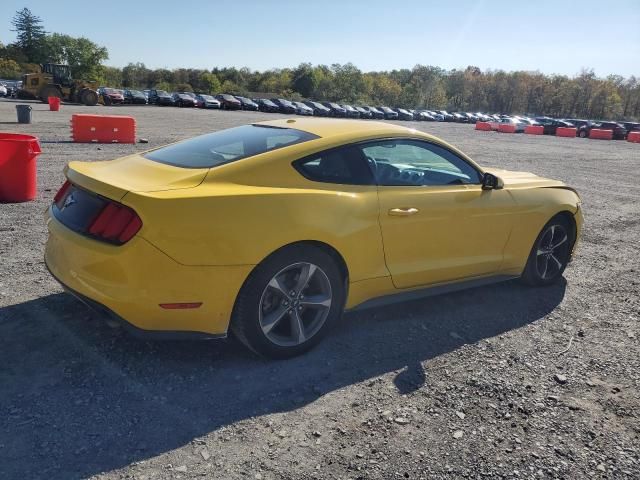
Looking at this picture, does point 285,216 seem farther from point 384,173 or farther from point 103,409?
point 103,409

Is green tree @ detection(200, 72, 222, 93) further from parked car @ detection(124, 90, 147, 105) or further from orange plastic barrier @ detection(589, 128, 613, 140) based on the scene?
orange plastic barrier @ detection(589, 128, 613, 140)

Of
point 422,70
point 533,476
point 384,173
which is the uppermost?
point 422,70

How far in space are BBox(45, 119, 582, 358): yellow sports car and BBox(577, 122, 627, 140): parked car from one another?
44.3 metres

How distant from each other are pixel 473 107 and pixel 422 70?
57.5ft

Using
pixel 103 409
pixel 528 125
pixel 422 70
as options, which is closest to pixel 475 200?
pixel 103 409

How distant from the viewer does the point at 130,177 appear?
3.33 m

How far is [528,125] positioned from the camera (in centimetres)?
4625

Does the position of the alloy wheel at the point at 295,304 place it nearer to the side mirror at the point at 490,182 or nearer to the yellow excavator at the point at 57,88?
the side mirror at the point at 490,182

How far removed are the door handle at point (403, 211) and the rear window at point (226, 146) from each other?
0.77 metres

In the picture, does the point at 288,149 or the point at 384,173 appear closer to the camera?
the point at 288,149

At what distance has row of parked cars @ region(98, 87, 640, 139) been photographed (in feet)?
148

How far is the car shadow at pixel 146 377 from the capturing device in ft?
8.41

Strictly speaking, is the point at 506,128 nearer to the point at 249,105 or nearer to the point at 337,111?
the point at 337,111

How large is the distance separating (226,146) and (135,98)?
52527 millimetres
